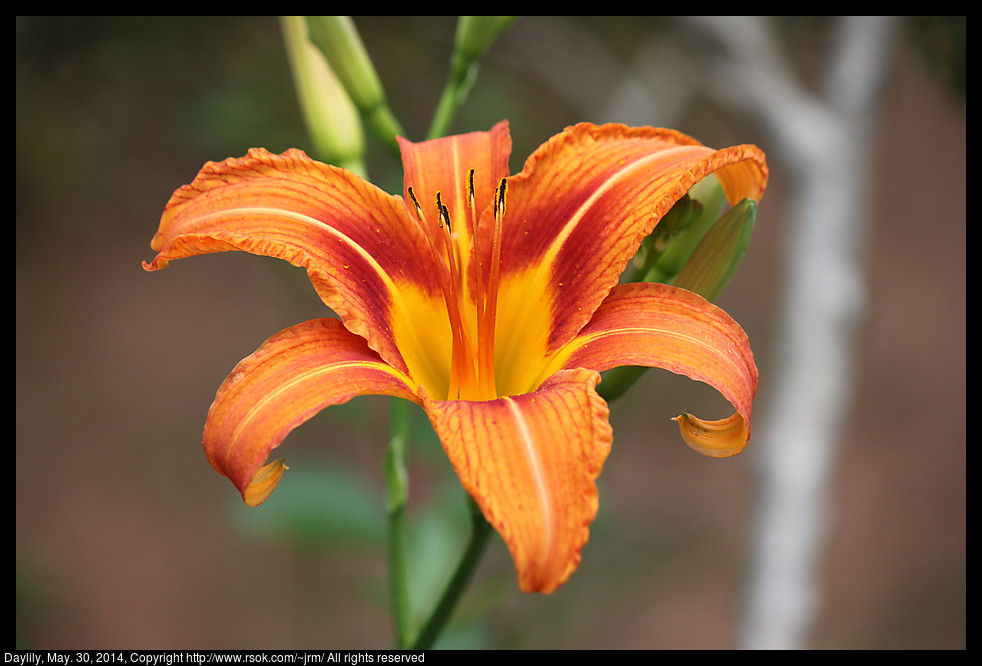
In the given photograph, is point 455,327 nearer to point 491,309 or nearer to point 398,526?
point 491,309

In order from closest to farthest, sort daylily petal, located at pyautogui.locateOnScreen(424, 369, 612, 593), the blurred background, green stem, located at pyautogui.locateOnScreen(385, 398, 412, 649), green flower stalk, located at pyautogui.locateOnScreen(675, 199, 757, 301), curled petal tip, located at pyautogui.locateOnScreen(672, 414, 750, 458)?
1. daylily petal, located at pyautogui.locateOnScreen(424, 369, 612, 593)
2. curled petal tip, located at pyautogui.locateOnScreen(672, 414, 750, 458)
3. green flower stalk, located at pyautogui.locateOnScreen(675, 199, 757, 301)
4. green stem, located at pyautogui.locateOnScreen(385, 398, 412, 649)
5. the blurred background

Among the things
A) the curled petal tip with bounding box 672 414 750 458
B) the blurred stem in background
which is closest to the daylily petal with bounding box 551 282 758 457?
the curled petal tip with bounding box 672 414 750 458

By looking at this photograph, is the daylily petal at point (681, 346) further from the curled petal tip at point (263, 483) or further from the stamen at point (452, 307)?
the curled petal tip at point (263, 483)

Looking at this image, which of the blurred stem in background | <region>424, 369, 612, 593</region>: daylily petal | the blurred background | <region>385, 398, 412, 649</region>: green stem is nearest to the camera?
<region>424, 369, 612, 593</region>: daylily petal

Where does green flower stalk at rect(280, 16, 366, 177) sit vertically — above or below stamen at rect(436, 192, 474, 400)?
above

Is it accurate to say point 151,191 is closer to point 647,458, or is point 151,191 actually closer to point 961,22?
point 647,458

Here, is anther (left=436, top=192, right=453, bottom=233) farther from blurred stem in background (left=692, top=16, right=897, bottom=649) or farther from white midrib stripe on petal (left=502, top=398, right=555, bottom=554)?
blurred stem in background (left=692, top=16, right=897, bottom=649)

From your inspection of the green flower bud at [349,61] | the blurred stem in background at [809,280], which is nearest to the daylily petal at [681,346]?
the green flower bud at [349,61]
